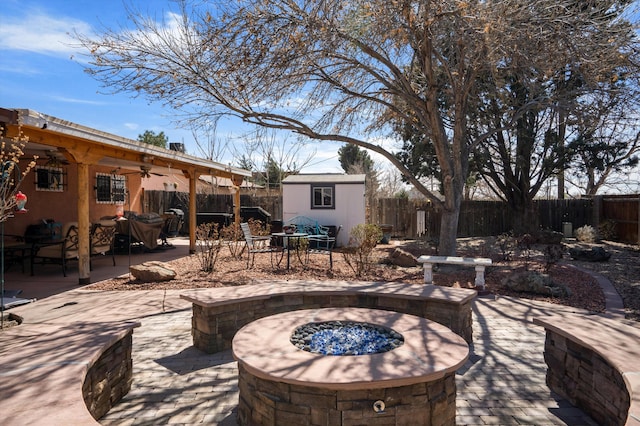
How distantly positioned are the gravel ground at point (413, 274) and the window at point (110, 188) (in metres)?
3.99

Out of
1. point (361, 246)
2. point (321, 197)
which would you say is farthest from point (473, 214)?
point (361, 246)

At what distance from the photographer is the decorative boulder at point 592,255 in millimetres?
9664

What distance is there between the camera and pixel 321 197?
505 inches

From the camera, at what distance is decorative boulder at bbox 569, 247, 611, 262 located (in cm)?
966

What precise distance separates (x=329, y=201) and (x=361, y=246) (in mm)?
5252

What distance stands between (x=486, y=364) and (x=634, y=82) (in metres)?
6.83

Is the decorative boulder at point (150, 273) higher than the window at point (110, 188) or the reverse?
the reverse

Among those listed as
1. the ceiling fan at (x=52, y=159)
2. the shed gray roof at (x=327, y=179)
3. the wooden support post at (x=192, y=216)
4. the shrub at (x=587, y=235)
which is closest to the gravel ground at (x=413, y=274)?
the wooden support post at (x=192, y=216)

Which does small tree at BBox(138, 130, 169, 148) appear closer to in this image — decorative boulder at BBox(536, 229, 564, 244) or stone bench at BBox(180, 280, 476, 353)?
decorative boulder at BBox(536, 229, 564, 244)

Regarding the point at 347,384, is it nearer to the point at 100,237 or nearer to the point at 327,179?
the point at 100,237

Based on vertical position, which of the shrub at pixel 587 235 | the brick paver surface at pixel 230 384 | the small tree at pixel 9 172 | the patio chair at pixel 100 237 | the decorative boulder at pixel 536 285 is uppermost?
the small tree at pixel 9 172

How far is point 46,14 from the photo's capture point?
251 inches

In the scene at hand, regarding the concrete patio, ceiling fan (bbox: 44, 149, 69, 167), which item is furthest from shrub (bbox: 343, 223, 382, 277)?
ceiling fan (bbox: 44, 149, 69, 167)

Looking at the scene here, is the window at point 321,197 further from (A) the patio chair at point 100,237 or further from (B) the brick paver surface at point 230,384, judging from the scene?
(B) the brick paver surface at point 230,384
